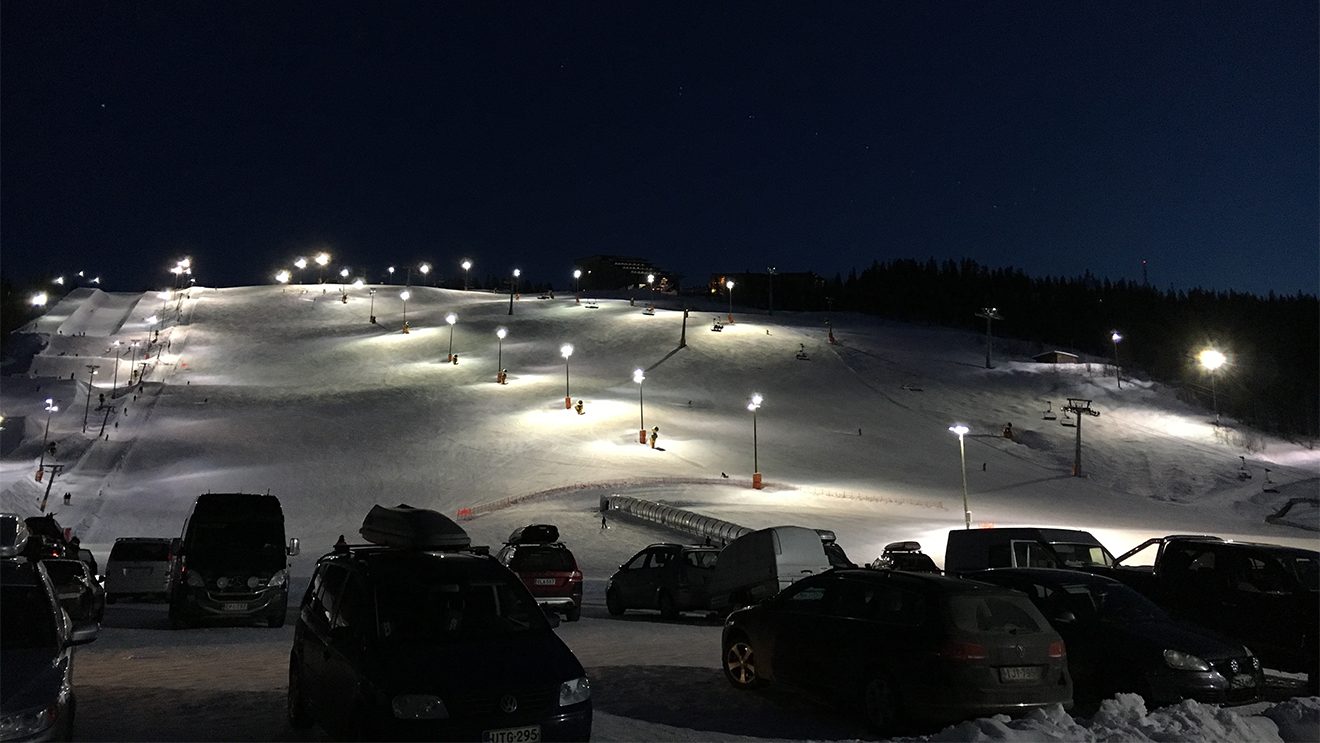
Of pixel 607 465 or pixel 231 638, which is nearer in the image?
pixel 231 638

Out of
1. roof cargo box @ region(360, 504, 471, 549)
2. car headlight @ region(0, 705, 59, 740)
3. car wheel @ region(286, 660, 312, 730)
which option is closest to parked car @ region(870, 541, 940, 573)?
roof cargo box @ region(360, 504, 471, 549)

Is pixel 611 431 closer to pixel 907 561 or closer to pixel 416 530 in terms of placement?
pixel 907 561

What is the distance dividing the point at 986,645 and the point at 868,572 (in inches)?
63.4

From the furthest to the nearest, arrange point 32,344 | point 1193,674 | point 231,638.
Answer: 1. point 32,344
2. point 231,638
3. point 1193,674

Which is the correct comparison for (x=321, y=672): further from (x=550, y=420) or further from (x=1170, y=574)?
(x=550, y=420)

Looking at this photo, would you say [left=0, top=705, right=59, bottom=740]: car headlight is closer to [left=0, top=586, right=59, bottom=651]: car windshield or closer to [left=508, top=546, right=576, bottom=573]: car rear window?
[left=0, top=586, right=59, bottom=651]: car windshield

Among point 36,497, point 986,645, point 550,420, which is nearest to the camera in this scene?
point 986,645

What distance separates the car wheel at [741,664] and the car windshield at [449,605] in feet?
12.0

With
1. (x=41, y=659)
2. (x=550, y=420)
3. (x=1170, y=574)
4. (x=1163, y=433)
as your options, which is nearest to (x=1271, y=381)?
(x=1163, y=433)

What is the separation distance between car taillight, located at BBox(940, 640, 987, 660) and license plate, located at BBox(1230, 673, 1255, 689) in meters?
3.42

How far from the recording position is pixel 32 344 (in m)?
81.4

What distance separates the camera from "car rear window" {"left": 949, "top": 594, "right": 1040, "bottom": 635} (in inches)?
355

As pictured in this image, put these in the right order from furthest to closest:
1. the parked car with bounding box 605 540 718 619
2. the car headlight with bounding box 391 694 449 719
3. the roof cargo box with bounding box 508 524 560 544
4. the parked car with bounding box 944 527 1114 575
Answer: the roof cargo box with bounding box 508 524 560 544 < the parked car with bounding box 605 540 718 619 < the parked car with bounding box 944 527 1114 575 < the car headlight with bounding box 391 694 449 719

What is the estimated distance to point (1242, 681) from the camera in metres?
10.1
